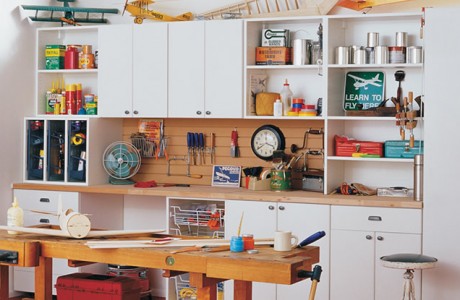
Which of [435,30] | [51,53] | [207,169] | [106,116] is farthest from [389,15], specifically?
[51,53]

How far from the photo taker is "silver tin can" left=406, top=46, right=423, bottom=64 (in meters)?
6.59

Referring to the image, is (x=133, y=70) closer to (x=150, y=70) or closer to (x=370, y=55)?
(x=150, y=70)

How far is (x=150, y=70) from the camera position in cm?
730

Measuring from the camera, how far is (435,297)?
620 centimetres

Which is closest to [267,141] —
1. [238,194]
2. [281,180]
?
[281,180]

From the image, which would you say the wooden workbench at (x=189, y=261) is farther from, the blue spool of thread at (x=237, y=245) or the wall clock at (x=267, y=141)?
the wall clock at (x=267, y=141)

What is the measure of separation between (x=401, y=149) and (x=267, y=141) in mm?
1136

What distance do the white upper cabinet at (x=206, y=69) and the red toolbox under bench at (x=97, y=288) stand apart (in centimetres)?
196

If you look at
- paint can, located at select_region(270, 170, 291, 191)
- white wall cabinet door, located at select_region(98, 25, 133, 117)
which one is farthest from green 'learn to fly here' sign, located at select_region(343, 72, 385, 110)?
white wall cabinet door, located at select_region(98, 25, 133, 117)

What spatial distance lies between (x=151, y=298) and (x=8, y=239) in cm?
265

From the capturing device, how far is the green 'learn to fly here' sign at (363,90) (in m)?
6.93

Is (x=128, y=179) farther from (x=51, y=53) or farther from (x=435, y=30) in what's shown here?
(x=435, y=30)

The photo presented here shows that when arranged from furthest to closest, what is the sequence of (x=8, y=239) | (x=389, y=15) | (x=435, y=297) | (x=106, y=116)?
(x=106, y=116)
(x=389, y=15)
(x=435, y=297)
(x=8, y=239)

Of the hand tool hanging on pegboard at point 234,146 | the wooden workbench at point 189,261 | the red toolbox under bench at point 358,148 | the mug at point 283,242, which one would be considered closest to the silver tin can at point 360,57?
the red toolbox under bench at point 358,148
